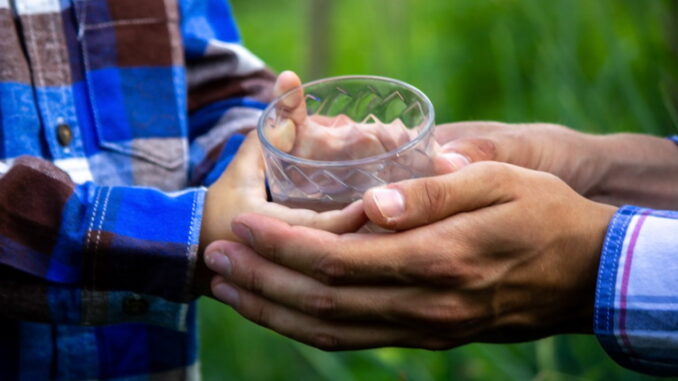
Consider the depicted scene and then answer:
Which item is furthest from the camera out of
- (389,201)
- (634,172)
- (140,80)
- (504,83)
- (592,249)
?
(504,83)

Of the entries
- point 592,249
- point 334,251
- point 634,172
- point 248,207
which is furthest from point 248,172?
point 634,172

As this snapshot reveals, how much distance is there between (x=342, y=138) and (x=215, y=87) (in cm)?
22

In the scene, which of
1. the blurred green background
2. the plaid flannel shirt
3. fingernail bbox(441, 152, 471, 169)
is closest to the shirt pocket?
the plaid flannel shirt

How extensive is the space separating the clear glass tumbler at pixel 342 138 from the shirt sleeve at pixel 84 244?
0.11 metres

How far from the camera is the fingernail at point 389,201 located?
2.78 feet

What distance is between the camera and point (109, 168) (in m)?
1.04

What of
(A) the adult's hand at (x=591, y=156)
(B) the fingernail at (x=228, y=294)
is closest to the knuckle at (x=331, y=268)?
(B) the fingernail at (x=228, y=294)

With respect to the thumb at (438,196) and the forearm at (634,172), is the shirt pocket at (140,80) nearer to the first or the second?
the thumb at (438,196)

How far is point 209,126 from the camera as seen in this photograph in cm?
114

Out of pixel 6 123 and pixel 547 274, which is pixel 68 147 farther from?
pixel 547 274

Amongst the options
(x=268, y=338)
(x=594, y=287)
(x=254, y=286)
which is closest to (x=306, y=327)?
(x=254, y=286)

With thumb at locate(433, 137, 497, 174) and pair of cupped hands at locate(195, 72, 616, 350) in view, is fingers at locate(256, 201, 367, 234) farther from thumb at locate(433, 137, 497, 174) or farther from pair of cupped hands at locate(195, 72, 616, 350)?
thumb at locate(433, 137, 497, 174)

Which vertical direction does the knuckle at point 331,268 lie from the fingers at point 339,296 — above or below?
above

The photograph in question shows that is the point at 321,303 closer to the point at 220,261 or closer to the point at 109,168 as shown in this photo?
the point at 220,261
